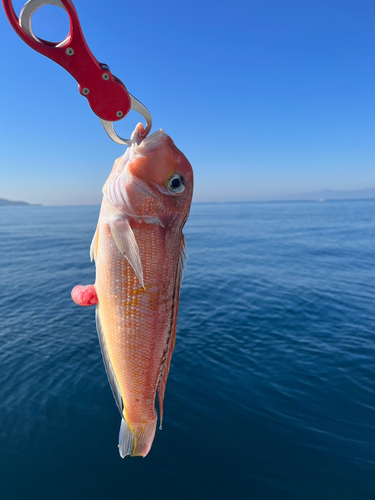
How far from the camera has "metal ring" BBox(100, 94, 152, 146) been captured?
2.92 m

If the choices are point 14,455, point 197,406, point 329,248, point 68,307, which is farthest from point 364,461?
point 329,248

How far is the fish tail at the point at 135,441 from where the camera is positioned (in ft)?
10.4

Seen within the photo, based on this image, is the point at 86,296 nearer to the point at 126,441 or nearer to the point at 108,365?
the point at 108,365

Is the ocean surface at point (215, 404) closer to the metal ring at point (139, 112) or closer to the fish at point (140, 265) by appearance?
the fish at point (140, 265)

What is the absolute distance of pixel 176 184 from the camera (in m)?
3.09

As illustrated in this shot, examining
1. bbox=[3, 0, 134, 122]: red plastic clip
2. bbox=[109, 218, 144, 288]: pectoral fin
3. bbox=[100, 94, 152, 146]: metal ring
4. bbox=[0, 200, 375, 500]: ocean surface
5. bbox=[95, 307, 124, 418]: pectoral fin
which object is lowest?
bbox=[0, 200, 375, 500]: ocean surface

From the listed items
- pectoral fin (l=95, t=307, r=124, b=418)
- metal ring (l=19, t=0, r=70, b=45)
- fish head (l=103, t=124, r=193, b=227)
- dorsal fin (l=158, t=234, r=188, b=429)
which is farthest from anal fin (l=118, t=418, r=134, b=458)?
metal ring (l=19, t=0, r=70, b=45)

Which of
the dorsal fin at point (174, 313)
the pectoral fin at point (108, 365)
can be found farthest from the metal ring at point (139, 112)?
the pectoral fin at point (108, 365)

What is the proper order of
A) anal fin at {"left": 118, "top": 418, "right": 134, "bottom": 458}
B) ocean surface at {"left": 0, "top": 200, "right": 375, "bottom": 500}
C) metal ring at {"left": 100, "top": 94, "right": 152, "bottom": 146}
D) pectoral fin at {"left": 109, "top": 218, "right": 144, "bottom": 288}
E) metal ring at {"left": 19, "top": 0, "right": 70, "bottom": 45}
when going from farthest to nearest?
ocean surface at {"left": 0, "top": 200, "right": 375, "bottom": 500} → anal fin at {"left": 118, "top": 418, "right": 134, "bottom": 458} → metal ring at {"left": 100, "top": 94, "right": 152, "bottom": 146} → pectoral fin at {"left": 109, "top": 218, "right": 144, "bottom": 288} → metal ring at {"left": 19, "top": 0, "right": 70, "bottom": 45}

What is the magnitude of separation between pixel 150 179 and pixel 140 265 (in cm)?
92

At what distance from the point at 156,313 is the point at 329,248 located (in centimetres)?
3769

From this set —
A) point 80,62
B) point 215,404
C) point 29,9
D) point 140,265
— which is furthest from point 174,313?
point 215,404

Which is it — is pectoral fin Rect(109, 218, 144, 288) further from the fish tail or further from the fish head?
the fish tail

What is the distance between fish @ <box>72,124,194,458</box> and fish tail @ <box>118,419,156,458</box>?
10 mm
